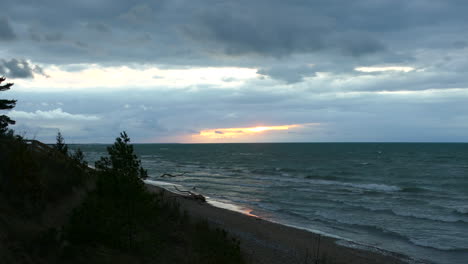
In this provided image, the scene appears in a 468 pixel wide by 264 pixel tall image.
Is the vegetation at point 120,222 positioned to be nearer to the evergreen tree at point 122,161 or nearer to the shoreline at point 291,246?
the evergreen tree at point 122,161

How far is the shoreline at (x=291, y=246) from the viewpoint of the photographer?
12.9m

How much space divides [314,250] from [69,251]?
32.1 feet

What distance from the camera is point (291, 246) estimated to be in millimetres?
14594

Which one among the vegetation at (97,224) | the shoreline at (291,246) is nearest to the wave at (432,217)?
the shoreline at (291,246)

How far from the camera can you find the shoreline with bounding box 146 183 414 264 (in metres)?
12.9

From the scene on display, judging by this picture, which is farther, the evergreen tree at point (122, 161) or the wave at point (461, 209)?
the wave at point (461, 209)

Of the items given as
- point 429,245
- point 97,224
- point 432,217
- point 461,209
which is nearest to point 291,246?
point 429,245

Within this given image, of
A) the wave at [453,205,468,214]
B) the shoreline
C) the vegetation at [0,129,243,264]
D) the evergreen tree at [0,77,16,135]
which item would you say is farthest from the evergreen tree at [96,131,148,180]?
the wave at [453,205,468,214]

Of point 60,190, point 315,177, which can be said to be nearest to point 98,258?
point 60,190

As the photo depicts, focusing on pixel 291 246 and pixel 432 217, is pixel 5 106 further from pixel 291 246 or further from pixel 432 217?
pixel 432 217

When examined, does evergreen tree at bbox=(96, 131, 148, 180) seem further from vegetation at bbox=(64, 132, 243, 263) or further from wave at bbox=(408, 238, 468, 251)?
wave at bbox=(408, 238, 468, 251)

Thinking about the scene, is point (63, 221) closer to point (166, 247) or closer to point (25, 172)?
point (25, 172)

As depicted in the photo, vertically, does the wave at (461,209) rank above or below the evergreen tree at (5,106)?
below

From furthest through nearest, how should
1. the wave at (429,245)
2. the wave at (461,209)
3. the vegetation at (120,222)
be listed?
the wave at (461,209) → the wave at (429,245) → the vegetation at (120,222)
